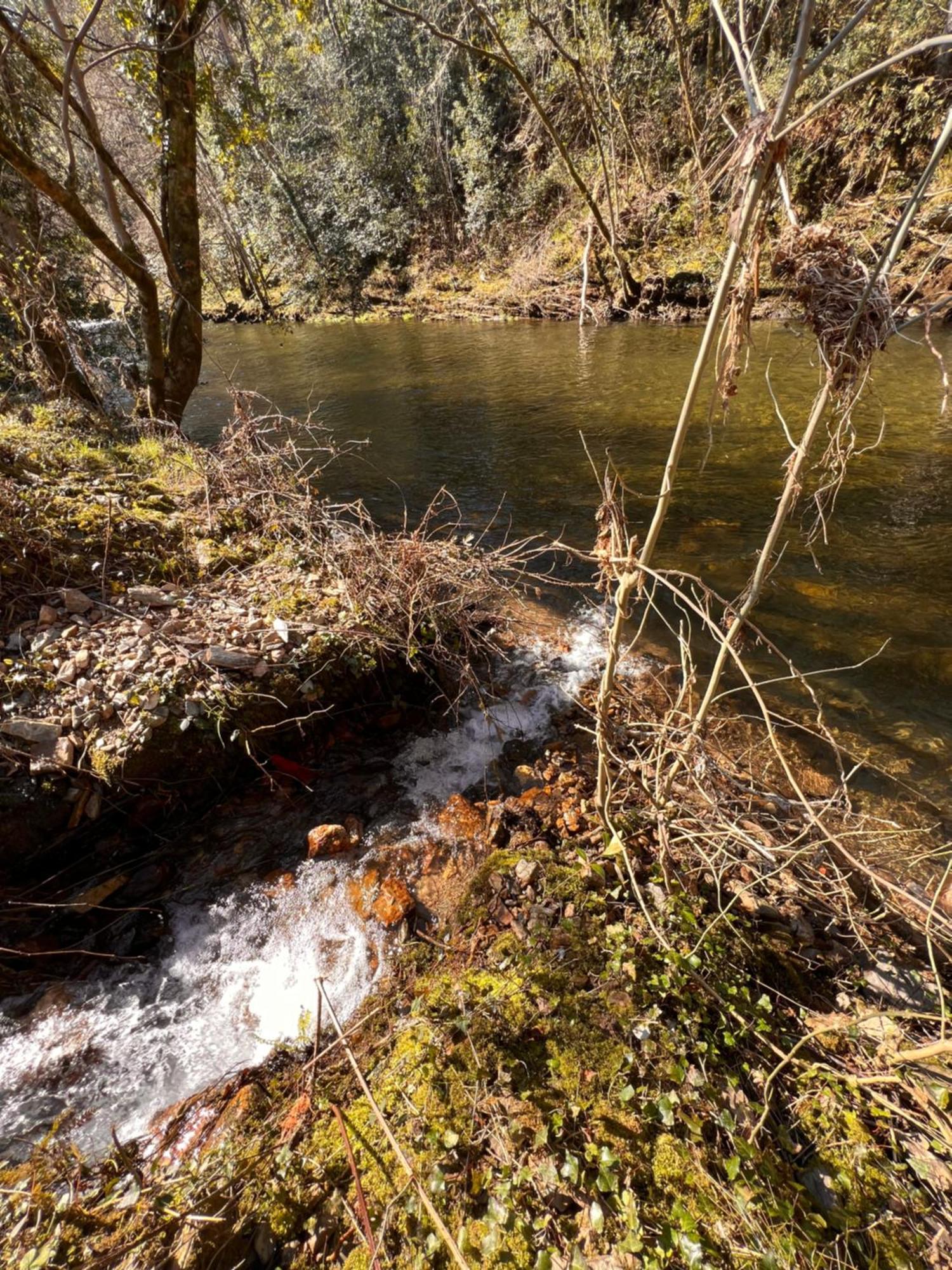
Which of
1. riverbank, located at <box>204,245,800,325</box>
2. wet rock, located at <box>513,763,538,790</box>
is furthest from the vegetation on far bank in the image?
riverbank, located at <box>204,245,800,325</box>

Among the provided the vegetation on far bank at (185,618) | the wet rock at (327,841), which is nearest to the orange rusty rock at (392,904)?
the wet rock at (327,841)

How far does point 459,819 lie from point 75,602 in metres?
2.59

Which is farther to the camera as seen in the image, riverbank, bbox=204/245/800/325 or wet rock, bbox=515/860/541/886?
riverbank, bbox=204/245/800/325

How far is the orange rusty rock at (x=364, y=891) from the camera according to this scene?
9.04ft

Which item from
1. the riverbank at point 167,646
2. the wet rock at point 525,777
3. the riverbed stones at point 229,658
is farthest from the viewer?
the wet rock at point 525,777

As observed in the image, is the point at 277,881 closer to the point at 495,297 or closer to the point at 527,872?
the point at 527,872

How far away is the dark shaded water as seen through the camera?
13.4ft

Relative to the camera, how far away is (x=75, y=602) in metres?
3.36

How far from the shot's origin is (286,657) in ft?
11.0

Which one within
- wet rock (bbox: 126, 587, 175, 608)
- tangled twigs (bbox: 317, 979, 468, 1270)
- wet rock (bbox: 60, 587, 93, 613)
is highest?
wet rock (bbox: 60, 587, 93, 613)

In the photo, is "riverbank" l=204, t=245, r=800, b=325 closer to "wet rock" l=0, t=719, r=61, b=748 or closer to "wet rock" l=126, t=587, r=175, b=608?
"wet rock" l=126, t=587, r=175, b=608

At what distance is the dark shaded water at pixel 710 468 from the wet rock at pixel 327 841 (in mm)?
2572

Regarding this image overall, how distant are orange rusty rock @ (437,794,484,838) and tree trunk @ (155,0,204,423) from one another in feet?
19.4

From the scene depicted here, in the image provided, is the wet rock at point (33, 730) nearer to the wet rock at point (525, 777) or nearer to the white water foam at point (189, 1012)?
the white water foam at point (189, 1012)
